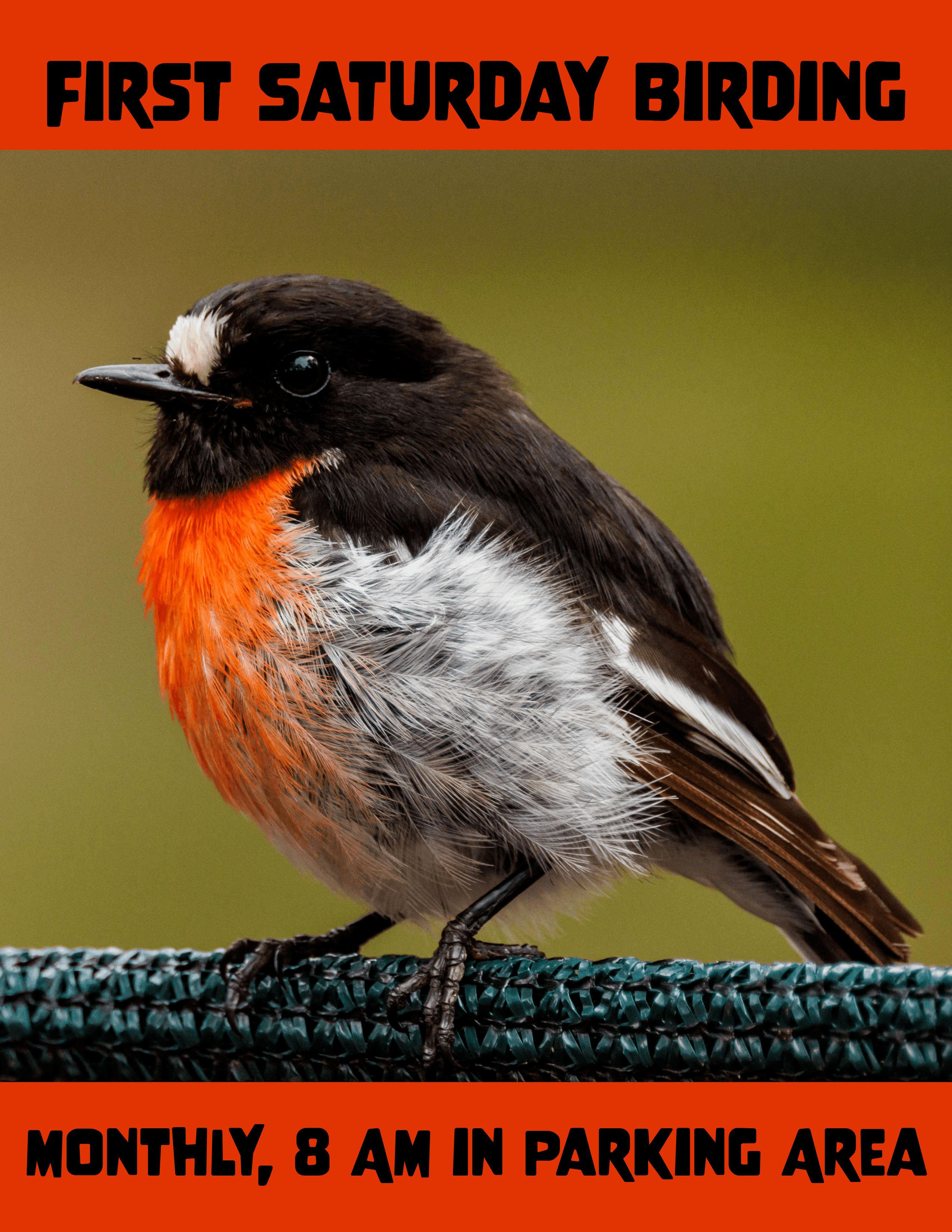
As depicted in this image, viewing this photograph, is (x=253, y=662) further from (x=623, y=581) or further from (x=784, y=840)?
(x=784, y=840)

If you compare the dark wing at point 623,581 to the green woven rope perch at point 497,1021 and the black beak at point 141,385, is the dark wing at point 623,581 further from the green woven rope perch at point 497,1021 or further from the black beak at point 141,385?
the green woven rope perch at point 497,1021

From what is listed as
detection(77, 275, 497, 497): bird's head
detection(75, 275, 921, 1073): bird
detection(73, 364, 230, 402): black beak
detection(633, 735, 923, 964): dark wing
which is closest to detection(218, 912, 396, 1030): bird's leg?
detection(75, 275, 921, 1073): bird

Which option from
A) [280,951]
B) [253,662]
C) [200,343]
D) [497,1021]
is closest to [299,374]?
[200,343]

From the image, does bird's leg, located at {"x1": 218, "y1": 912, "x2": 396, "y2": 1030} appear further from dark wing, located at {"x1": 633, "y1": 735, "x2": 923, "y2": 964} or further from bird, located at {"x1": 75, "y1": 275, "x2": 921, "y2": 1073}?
dark wing, located at {"x1": 633, "y1": 735, "x2": 923, "y2": 964}

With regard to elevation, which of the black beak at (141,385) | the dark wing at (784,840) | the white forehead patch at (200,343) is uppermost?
the white forehead patch at (200,343)

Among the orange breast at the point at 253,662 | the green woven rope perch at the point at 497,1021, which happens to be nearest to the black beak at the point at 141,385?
the orange breast at the point at 253,662

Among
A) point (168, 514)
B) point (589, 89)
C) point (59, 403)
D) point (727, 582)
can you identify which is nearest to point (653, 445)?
point (727, 582)

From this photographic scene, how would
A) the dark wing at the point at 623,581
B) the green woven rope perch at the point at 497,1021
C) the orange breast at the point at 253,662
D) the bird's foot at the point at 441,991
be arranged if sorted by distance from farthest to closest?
the dark wing at the point at 623,581
the orange breast at the point at 253,662
the bird's foot at the point at 441,991
the green woven rope perch at the point at 497,1021

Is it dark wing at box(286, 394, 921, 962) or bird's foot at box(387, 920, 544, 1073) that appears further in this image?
dark wing at box(286, 394, 921, 962)
